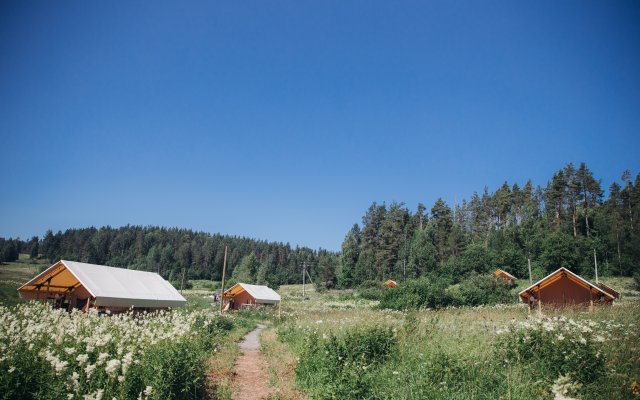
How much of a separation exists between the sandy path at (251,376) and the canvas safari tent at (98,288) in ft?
28.9

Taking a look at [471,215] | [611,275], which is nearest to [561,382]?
[611,275]

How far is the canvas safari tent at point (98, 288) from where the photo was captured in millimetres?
18672

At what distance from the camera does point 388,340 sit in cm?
948

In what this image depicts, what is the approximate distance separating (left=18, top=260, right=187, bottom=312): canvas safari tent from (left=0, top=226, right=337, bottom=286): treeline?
90311 millimetres

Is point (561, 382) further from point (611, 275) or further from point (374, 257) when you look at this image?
point (374, 257)

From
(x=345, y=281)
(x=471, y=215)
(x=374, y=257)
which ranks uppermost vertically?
(x=471, y=215)

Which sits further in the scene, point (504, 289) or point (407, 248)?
point (407, 248)

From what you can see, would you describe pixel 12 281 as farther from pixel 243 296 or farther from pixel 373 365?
pixel 373 365

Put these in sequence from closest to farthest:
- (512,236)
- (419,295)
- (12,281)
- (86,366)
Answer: (86,366), (419,295), (12,281), (512,236)

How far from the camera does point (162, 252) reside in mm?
133625

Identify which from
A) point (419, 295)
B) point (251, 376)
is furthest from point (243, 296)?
point (251, 376)

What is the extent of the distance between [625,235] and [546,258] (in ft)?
58.3

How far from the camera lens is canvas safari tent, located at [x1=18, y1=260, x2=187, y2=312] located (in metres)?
18.7

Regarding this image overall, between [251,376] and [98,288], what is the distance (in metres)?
13.2
